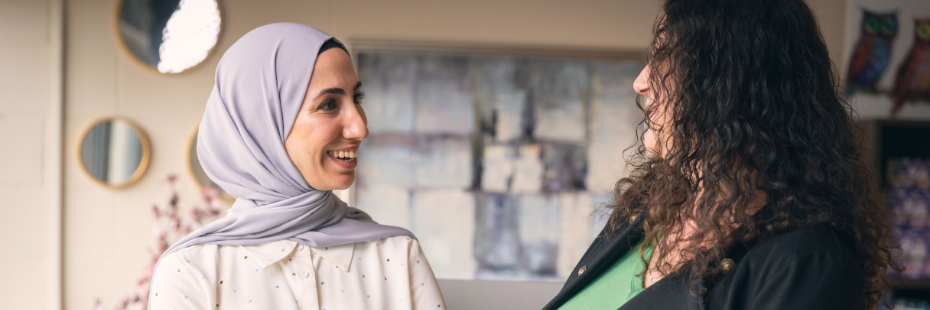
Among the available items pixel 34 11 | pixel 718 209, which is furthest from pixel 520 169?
pixel 34 11

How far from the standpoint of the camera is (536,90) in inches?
111

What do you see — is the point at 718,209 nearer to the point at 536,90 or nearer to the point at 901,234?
the point at 536,90

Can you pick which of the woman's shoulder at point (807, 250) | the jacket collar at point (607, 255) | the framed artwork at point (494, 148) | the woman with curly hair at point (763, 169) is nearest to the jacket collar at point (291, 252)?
the jacket collar at point (607, 255)

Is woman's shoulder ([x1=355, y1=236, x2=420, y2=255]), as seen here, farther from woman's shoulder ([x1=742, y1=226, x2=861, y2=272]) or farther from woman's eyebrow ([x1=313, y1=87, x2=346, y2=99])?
woman's shoulder ([x1=742, y1=226, x2=861, y2=272])

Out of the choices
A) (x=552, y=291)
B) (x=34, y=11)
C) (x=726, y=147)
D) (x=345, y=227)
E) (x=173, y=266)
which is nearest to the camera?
(x=726, y=147)

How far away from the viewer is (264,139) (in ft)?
3.26

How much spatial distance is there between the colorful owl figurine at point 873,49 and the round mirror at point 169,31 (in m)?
3.47

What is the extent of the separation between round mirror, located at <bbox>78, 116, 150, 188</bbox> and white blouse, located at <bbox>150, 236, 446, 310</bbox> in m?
2.13

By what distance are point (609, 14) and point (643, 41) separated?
236mm

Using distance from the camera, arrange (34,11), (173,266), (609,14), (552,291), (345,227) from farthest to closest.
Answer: (609,14) → (34,11) → (552,291) → (345,227) → (173,266)

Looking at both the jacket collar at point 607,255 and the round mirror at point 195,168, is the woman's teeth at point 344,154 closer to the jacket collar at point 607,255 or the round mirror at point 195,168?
the jacket collar at point 607,255

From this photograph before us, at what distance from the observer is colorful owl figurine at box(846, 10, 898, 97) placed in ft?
9.55

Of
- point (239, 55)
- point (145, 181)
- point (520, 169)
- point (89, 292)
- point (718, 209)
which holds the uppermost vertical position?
point (239, 55)

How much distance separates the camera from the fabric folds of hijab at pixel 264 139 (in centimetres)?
98
